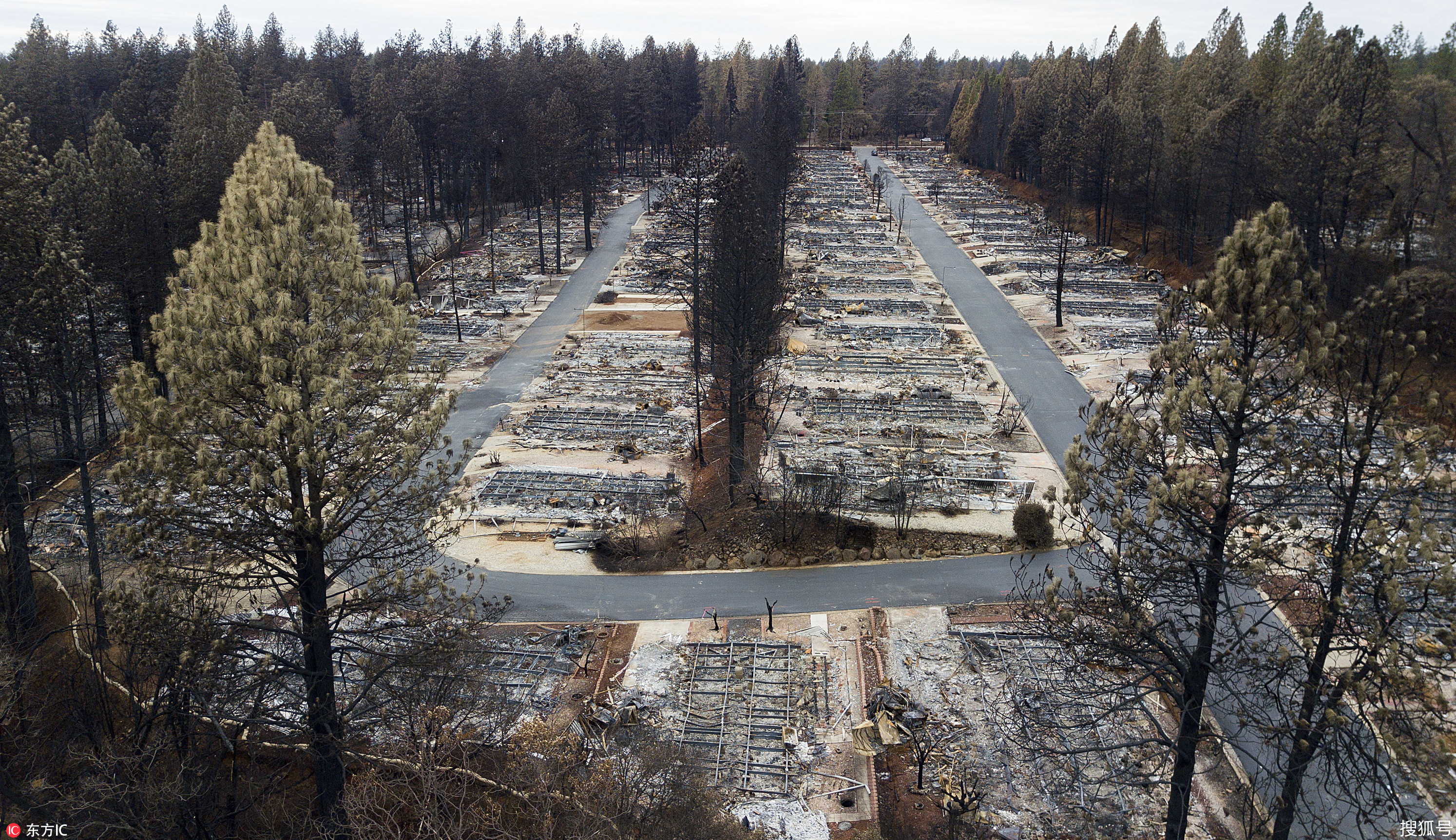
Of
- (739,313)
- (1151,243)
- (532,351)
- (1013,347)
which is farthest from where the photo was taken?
(1151,243)

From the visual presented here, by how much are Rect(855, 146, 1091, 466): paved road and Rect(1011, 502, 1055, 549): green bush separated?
1.70 meters

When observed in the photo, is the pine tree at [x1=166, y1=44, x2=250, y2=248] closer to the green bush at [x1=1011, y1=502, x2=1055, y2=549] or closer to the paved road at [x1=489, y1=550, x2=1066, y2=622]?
the paved road at [x1=489, y1=550, x2=1066, y2=622]

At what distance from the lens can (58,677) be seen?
53.8ft

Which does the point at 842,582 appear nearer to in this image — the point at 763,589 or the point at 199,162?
the point at 763,589

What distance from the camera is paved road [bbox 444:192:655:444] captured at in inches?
1250

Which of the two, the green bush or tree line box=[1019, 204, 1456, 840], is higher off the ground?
tree line box=[1019, 204, 1456, 840]

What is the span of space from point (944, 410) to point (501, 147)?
49.0m

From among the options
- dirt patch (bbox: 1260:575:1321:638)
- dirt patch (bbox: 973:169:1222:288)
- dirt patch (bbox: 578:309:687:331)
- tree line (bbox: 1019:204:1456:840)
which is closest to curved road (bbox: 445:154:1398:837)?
tree line (bbox: 1019:204:1456:840)

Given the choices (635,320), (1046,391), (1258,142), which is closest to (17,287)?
(635,320)

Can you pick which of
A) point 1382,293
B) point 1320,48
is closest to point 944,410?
point 1382,293

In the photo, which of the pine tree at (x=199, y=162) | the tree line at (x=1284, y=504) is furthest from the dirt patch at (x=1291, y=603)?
the pine tree at (x=199, y=162)

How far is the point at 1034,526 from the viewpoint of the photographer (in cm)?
2214

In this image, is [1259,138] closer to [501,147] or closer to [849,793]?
[849,793]

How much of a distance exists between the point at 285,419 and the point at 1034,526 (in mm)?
17246
